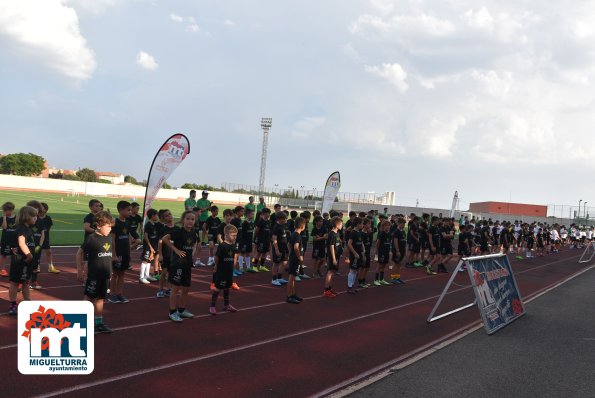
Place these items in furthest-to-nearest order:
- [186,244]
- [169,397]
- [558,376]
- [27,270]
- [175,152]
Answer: [175,152]
[186,244]
[27,270]
[558,376]
[169,397]

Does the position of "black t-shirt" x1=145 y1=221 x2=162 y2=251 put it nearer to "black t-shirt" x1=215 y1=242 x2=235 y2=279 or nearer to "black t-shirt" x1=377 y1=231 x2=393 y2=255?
"black t-shirt" x1=215 y1=242 x2=235 y2=279

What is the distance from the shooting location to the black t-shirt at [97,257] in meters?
6.19

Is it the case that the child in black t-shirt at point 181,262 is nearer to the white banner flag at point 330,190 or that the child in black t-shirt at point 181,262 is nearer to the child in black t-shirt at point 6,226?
the child in black t-shirt at point 6,226

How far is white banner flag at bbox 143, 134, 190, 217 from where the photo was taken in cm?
1280

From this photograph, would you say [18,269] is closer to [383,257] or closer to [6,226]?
[6,226]

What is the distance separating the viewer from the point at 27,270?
693 cm

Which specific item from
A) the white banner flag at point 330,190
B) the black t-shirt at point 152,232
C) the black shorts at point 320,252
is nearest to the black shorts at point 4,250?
the black t-shirt at point 152,232

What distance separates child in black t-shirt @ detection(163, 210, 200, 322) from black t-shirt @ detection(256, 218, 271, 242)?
200 inches

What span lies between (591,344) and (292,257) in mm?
5376

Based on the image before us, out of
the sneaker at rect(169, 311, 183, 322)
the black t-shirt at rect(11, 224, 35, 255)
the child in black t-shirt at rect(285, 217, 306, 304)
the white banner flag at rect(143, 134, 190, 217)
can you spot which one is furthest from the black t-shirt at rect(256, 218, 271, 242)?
the black t-shirt at rect(11, 224, 35, 255)

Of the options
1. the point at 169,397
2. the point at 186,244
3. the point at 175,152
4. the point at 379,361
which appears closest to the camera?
the point at 169,397

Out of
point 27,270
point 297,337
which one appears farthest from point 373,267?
point 27,270

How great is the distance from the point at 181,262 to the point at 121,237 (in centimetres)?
201

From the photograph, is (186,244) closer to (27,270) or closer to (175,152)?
(27,270)
